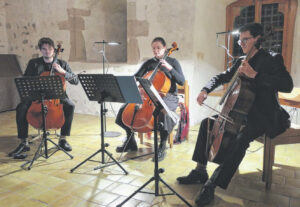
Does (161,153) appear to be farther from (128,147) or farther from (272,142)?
(272,142)

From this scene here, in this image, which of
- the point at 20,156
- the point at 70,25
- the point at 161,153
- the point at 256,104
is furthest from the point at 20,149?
the point at 70,25

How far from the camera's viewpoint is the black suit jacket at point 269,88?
221 centimetres

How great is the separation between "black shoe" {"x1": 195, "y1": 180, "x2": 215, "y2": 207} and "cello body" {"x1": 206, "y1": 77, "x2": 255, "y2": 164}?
0.21 meters

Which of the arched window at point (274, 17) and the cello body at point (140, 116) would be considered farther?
the arched window at point (274, 17)

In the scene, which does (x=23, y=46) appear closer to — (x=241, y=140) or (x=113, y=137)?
(x=113, y=137)

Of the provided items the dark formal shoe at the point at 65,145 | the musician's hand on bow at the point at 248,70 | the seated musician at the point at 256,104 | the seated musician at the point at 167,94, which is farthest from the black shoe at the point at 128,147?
the musician's hand on bow at the point at 248,70

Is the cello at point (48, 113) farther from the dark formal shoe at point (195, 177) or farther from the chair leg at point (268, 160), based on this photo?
the chair leg at point (268, 160)

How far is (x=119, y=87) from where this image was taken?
97.5 inches

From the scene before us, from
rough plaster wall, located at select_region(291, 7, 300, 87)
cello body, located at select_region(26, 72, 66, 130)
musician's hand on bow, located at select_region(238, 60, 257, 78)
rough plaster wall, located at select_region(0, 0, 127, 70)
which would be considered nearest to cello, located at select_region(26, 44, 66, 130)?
cello body, located at select_region(26, 72, 66, 130)

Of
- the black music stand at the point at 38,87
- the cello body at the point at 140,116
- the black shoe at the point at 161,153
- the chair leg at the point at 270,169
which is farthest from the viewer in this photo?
the black shoe at the point at 161,153

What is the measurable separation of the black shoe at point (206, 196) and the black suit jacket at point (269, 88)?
0.62 metres

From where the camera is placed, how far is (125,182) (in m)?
2.63

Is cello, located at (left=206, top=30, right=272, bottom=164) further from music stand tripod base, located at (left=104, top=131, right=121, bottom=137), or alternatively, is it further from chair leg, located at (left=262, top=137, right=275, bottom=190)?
music stand tripod base, located at (left=104, top=131, right=121, bottom=137)

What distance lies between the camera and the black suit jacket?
7.25 feet
